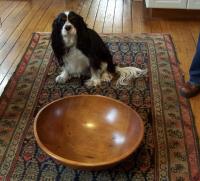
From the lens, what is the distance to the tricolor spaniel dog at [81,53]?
197 centimetres

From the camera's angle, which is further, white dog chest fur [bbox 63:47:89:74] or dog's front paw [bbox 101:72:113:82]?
dog's front paw [bbox 101:72:113:82]

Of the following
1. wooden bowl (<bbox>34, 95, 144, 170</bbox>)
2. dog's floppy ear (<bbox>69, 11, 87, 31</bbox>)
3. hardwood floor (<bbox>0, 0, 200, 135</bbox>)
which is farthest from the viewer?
hardwood floor (<bbox>0, 0, 200, 135</bbox>)

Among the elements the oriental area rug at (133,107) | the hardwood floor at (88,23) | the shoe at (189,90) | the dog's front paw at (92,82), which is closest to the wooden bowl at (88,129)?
the oriental area rug at (133,107)

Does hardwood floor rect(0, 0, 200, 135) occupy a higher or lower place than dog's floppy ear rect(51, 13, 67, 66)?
lower

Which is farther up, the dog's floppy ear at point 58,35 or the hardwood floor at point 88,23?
the dog's floppy ear at point 58,35

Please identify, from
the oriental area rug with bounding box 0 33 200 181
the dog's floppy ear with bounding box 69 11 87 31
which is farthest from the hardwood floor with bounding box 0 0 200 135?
the dog's floppy ear with bounding box 69 11 87 31

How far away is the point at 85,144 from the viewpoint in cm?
153

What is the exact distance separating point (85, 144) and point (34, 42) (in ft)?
4.89

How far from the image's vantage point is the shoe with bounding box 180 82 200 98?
2.01m

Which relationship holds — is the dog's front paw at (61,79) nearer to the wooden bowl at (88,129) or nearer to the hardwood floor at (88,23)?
the hardwood floor at (88,23)

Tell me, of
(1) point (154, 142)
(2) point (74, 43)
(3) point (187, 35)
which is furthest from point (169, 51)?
(1) point (154, 142)

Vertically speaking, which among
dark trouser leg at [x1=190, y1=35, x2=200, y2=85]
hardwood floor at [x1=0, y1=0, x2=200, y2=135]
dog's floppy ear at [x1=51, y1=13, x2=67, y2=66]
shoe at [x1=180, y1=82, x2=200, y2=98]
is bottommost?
hardwood floor at [x1=0, y1=0, x2=200, y2=135]

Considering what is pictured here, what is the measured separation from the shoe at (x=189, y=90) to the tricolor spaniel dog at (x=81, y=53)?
0.34 metres

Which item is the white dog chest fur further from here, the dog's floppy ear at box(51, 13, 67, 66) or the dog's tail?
the dog's tail
